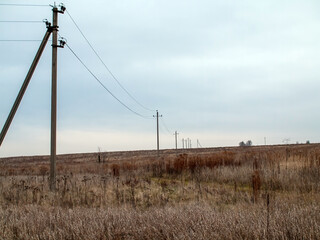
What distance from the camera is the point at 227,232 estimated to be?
12.3 ft

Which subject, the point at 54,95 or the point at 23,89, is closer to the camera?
the point at 23,89

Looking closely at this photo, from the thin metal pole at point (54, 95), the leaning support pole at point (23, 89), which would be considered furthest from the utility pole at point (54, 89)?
the leaning support pole at point (23, 89)

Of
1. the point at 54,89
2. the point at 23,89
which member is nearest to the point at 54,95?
the point at 54,89

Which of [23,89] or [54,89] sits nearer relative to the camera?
[23,89]

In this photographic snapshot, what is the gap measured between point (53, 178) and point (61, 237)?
648cm

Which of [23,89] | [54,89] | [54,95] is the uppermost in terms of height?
[54,89]

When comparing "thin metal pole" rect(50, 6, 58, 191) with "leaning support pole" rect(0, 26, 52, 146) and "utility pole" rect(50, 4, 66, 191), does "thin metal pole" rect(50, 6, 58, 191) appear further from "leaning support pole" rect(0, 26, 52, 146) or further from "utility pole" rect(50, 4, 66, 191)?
"leaning support pole" rect(0, 26, 52, 146)

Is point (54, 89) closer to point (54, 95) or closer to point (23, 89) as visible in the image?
point (54, 95)

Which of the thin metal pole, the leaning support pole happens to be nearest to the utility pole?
the thin metal pole

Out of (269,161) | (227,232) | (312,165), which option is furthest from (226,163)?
(227,232)

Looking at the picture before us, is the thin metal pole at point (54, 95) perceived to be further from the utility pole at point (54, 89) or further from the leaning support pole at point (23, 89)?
the leaning support pole at point (23, 89)

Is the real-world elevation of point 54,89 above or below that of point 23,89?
above

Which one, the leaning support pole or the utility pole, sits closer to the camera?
the leaning support pole

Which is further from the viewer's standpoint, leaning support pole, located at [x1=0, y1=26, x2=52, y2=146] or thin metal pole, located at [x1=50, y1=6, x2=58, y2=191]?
thin metal pole, located at [x1=50, y1=6, x2=58, y2=191]
